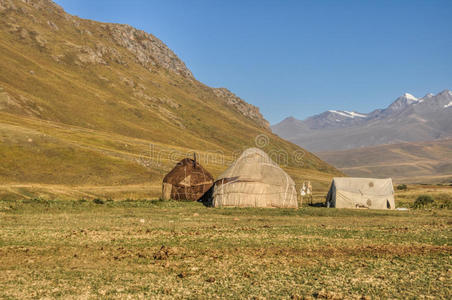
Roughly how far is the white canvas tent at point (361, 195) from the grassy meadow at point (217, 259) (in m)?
18.7

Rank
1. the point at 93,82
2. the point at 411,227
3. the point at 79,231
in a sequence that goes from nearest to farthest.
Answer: the point at 79,231
the point at 411,227
the point at 93,82

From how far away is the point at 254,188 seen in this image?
38344 millimetres

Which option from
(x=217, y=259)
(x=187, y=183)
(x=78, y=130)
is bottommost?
(x=217, y=259)

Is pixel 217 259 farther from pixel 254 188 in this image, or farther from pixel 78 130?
pixel 78 130

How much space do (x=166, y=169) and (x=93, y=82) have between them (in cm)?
11361

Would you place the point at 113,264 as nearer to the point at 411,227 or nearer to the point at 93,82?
the point at 411,227

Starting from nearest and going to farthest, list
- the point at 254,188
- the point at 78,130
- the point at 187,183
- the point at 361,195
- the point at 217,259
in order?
the point at 217,259 < the point at 254,188 < the point at 187,183 < the point at 361,195 < the point at 78,130

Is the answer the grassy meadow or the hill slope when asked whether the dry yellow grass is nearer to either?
the grassy meadow

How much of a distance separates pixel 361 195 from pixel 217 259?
32703 mm

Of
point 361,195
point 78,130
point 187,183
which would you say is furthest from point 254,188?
point 78,130

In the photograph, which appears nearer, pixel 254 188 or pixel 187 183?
pixel 254 188

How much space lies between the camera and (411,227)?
24.5 meters

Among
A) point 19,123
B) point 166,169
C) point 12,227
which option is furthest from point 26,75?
point 12,227

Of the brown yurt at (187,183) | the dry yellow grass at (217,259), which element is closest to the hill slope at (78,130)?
the brown yurt at (187,183)
